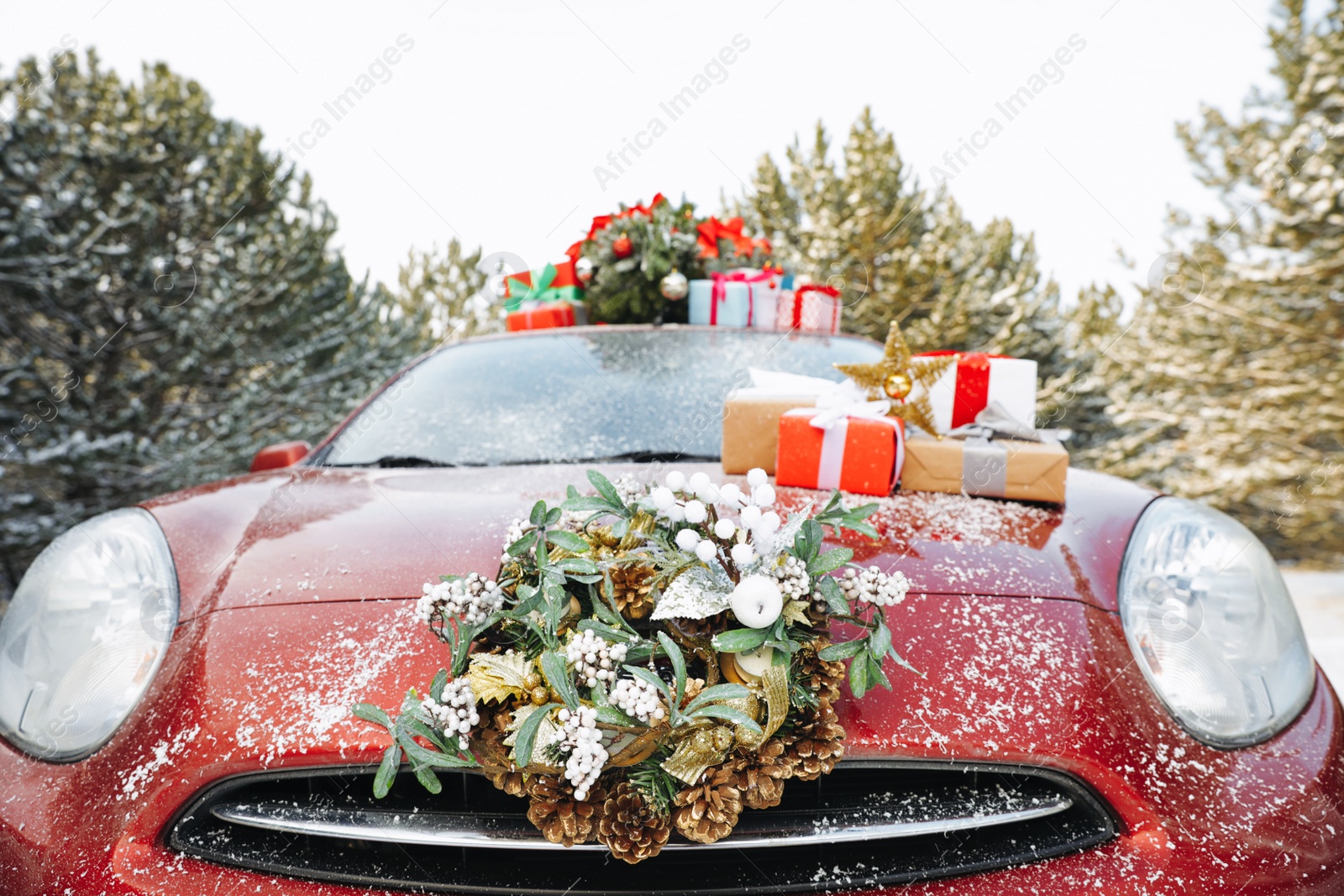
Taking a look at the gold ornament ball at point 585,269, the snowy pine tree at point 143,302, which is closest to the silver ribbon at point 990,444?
the gold ornament ball at point 585,269

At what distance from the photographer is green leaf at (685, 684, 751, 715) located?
829mm

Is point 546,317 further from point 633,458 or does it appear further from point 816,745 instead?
point 816,745

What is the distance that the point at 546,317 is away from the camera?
9.90 ft

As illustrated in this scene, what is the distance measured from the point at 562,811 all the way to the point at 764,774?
0.76ft

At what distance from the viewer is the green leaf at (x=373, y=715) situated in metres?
0.88

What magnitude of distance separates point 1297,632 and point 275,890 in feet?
4.90

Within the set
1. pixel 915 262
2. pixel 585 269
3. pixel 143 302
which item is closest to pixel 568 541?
pixel 585 269

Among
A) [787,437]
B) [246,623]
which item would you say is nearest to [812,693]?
[787,437]

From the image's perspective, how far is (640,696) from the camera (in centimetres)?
81

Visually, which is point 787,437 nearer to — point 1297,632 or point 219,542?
point 1297,632

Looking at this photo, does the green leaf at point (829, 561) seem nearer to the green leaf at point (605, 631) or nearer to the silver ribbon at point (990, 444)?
the green leaf at point (605, 631)

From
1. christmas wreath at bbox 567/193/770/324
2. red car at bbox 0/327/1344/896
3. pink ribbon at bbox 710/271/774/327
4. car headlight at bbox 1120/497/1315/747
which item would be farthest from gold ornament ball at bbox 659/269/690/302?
car headlight at bbox 1120/497/1315/747

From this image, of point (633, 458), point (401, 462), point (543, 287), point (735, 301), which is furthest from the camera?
point (543, 287)

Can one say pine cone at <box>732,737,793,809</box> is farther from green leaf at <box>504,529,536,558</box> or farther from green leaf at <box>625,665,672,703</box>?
green leaf at <box>504,529,536,558</box>
